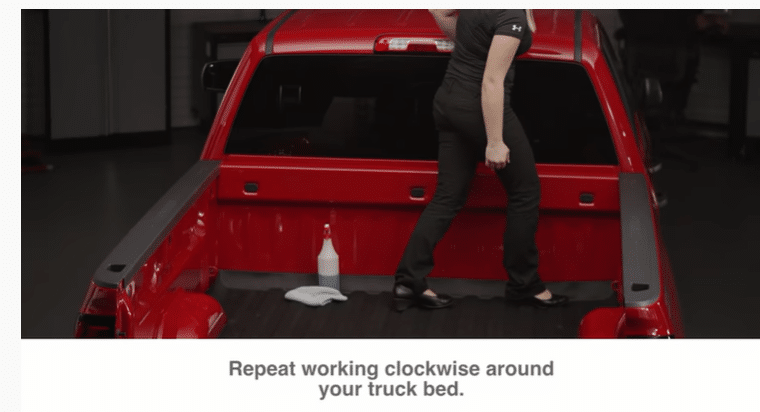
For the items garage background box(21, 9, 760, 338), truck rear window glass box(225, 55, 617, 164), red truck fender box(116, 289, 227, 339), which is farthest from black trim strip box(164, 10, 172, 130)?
red truck fender box(116, 289, 227, 339)

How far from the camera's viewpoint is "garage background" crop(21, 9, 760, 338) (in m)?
6.09

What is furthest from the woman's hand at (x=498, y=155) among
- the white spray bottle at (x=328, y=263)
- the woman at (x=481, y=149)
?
the white spray bottle at (x=328, y=263)

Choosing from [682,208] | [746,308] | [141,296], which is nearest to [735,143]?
[682,208]

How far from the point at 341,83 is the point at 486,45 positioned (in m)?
0.57

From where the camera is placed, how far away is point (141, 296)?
2.81m

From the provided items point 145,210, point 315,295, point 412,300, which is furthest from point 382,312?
point 145,210

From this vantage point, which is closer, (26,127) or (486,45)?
(486,45)

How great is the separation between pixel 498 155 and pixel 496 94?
0.72 ft

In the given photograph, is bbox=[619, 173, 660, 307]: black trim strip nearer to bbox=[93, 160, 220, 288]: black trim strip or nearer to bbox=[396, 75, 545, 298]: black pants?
bbox=[396, 75, 545, 298]: black pants

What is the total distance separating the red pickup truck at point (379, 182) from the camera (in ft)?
11.9

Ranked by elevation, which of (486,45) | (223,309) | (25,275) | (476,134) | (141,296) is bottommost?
(25,275)

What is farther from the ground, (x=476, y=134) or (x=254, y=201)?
(x=476, y=134)

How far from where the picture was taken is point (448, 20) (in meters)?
3.78

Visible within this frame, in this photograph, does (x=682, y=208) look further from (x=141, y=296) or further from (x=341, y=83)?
(x=141, y=296)
